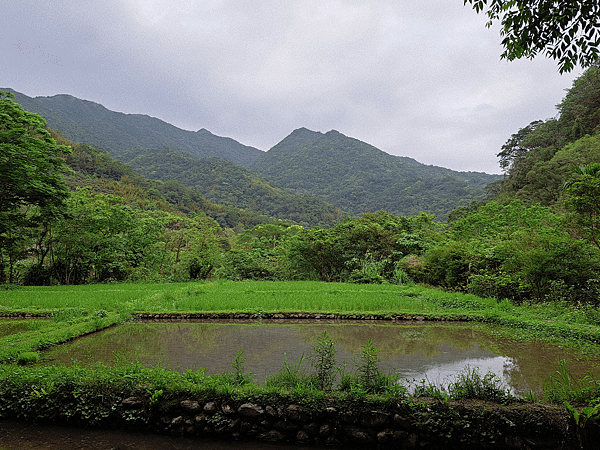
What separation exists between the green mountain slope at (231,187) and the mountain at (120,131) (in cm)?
1241

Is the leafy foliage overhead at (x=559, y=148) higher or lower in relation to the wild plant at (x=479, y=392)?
higher

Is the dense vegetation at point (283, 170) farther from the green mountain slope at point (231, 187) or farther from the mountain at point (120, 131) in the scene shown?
the mountain at point (120, 131)

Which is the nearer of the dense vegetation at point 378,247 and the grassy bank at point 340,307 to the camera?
the grassy bank at point 340,307

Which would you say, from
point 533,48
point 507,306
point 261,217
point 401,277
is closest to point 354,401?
point 533,48

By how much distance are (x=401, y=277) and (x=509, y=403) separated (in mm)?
12407

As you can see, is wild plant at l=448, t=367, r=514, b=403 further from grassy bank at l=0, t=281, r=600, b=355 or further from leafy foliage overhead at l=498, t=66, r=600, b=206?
leafy foliage overhead at l=498, t=66, r=600, b=206

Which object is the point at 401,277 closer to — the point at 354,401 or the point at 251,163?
the point at 354,401

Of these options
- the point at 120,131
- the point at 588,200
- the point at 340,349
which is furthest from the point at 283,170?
the point at 340,349

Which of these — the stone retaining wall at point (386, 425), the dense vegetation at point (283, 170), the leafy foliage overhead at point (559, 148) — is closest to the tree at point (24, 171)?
the stone retaining wall at point (386, 425)

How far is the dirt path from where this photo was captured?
339cm

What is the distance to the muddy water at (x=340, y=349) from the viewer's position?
5270 millimetres

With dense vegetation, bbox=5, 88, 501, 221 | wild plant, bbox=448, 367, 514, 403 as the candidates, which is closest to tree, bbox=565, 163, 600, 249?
wild plant, bbox=448, 367, 514, 403

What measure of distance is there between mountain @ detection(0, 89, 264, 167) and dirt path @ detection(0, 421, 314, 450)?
81763 mm

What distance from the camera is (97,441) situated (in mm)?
3480
